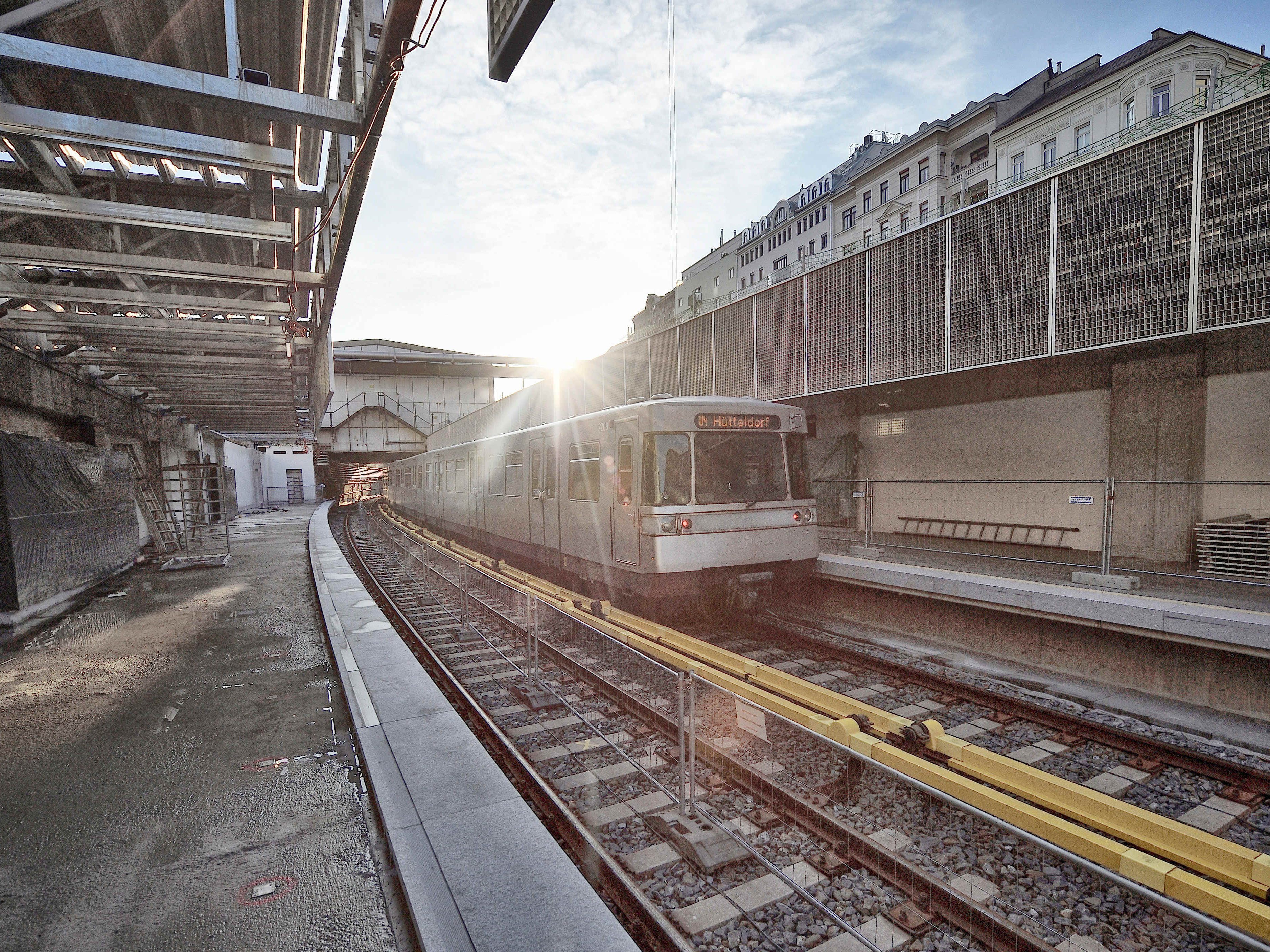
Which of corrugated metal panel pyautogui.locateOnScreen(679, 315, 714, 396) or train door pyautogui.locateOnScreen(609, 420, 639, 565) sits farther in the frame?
corrugated metal panel pyautogui.locateOnScreen(679, 315, 714, 396)

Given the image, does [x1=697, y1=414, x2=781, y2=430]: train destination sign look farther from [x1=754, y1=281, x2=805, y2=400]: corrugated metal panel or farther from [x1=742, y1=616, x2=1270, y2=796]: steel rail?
[x1=754, y1=281, x2=805, y2=400]: corrugated metal panel

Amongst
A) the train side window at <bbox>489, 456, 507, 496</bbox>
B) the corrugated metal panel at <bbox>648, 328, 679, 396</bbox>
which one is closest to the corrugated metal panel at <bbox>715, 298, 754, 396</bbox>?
the corrugated metal panel at <bbox>648, 328, 679, 396</bbox>

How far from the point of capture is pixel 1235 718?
242 inches

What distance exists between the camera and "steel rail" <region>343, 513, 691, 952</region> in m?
3.17

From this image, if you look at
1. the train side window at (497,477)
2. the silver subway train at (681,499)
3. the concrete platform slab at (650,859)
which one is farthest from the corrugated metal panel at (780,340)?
the concrete platform slab at (650,859)

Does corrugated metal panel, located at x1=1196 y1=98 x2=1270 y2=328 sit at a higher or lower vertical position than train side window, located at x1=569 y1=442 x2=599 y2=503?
higher

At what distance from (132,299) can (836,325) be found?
12399 mm

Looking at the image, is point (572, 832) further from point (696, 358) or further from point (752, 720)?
point (696, 358)

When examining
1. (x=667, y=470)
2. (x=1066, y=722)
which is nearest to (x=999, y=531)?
(x=1066, y=722)

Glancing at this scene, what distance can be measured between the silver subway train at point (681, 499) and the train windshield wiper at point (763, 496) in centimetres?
2

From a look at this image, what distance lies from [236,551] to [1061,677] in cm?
2008

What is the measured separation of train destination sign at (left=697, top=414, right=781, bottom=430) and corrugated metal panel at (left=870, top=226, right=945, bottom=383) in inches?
187

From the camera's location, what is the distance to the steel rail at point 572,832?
3168 millimetres

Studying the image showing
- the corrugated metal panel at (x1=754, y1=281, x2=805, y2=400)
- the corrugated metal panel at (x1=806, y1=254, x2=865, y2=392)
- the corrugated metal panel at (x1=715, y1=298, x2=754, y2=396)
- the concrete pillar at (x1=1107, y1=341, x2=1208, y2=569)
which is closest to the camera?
the concrete pillar at (x1=1107, y1=341, x2=1208, y2=569)
